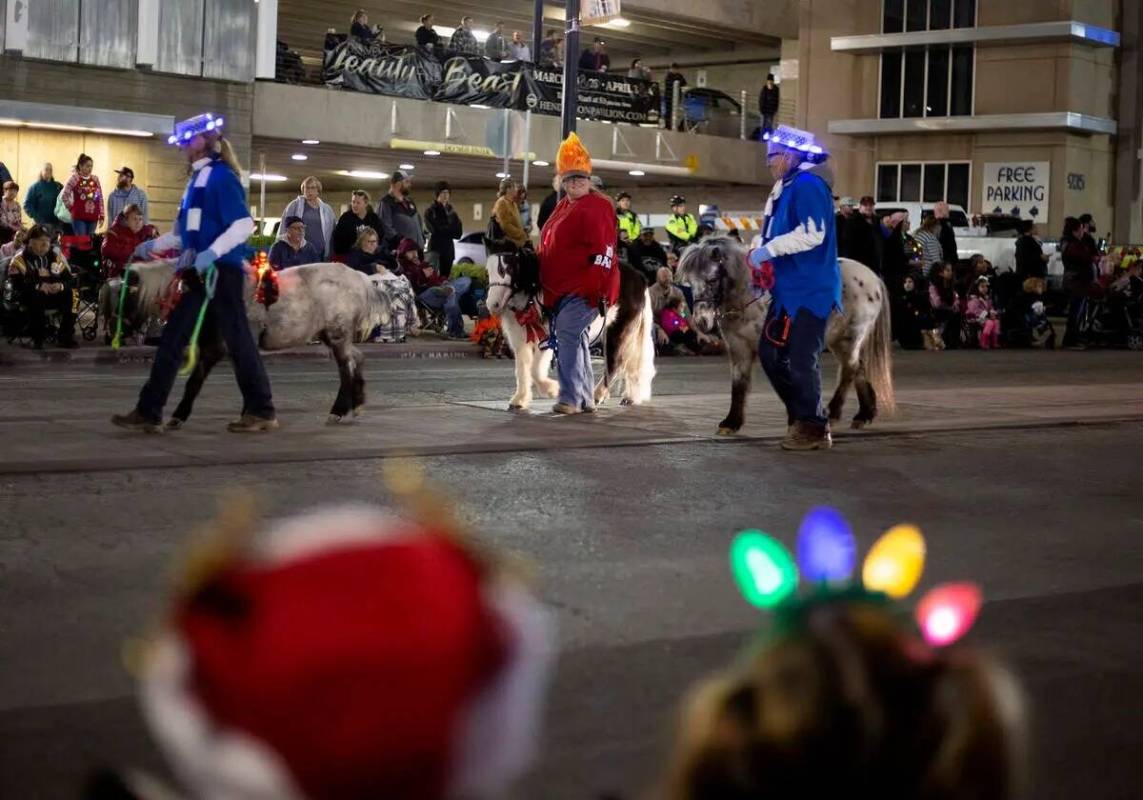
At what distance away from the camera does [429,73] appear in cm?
3569

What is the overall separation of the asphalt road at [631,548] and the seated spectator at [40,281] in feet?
13.9

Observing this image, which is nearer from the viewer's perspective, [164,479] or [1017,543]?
[1017,543]

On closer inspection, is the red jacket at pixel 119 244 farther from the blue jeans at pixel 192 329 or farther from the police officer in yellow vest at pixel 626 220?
the blue jeans at pixel 192 329

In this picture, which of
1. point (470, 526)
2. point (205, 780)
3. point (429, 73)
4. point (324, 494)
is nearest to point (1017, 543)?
point (470, 526)

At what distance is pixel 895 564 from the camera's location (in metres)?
2.04

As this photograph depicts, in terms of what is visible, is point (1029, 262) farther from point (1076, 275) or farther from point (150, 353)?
point (150, 353)

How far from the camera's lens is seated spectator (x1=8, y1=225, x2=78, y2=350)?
18438 millimetres

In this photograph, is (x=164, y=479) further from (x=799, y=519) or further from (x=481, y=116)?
(x=481, y=116)

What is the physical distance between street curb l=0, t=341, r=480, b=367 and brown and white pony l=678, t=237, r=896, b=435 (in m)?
6.13

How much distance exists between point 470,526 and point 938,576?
2.25 metres

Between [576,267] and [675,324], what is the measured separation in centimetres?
919

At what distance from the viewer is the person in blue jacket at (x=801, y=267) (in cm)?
1124

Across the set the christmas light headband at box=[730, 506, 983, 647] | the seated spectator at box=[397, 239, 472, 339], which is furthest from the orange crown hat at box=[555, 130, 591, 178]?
the christmas light headband at box=[730, 506, 983, 647]

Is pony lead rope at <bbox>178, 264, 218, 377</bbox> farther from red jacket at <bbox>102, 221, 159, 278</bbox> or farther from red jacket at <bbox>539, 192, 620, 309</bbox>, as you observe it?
red jacket at <bbox>102, 221, 159, 278</bbox>
